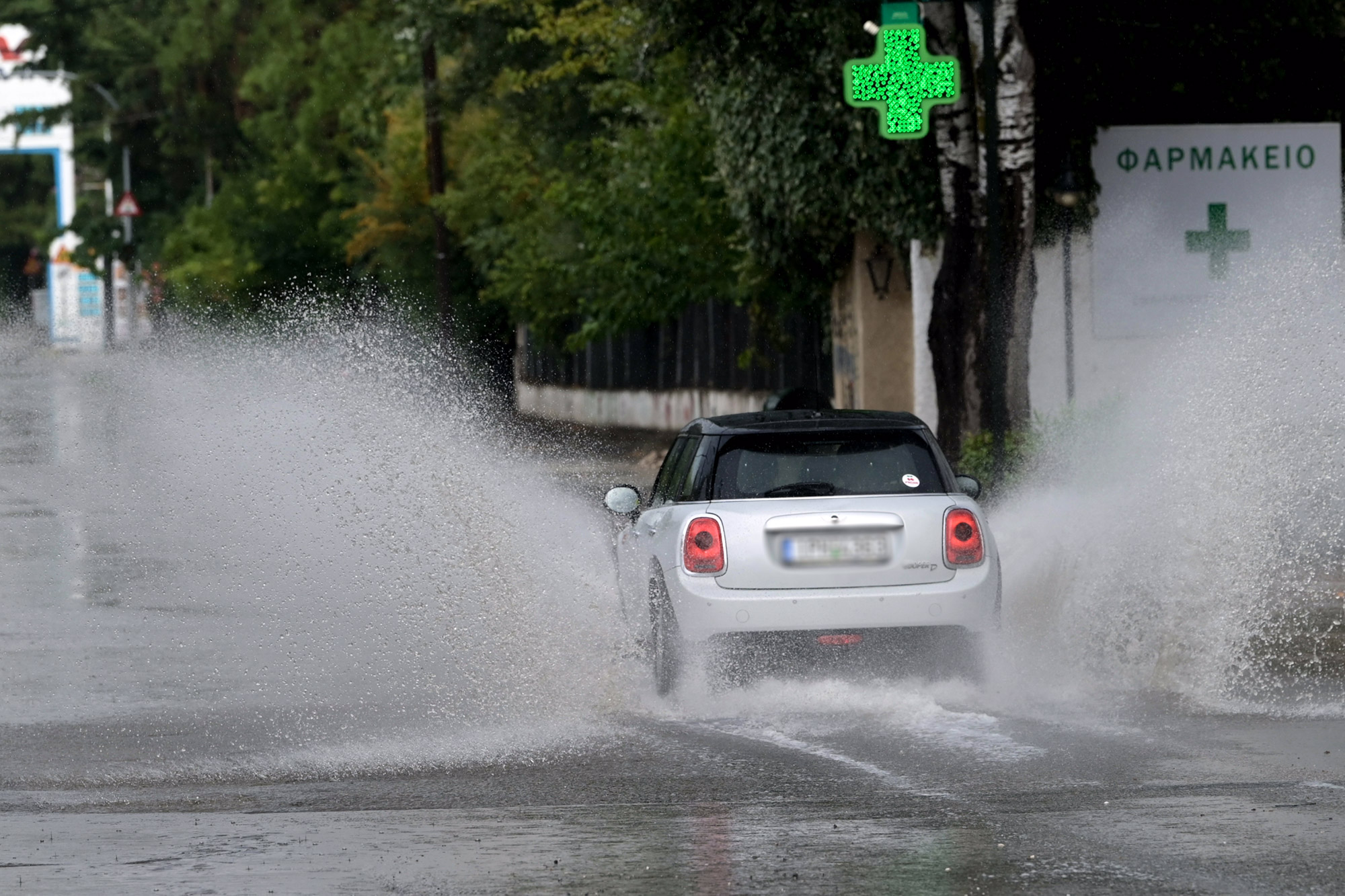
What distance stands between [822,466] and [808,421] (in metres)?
0.24

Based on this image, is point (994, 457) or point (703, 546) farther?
point (994, 457)

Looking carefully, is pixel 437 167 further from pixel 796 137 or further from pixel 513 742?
pixel 513 742

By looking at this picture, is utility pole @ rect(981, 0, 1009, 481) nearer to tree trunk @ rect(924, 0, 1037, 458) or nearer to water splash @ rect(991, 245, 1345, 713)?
tree trunk @ rect(924, 0, 1037, 458)

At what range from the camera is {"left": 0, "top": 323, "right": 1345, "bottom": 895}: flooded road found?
22.6 feet

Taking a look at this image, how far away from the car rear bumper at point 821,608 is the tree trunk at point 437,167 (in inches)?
1103

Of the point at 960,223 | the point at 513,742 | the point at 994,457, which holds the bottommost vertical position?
the point at 513,742

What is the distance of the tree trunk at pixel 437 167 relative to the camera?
38.7m

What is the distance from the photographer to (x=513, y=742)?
9.48 metres

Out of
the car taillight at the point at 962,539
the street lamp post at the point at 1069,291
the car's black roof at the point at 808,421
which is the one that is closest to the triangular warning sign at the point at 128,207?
the street lamp post at the point at 1069,291

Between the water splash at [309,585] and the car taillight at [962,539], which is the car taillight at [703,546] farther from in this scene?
the car taillight at [962,539]

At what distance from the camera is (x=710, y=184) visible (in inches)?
1155

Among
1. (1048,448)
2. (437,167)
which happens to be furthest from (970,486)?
(437,167)

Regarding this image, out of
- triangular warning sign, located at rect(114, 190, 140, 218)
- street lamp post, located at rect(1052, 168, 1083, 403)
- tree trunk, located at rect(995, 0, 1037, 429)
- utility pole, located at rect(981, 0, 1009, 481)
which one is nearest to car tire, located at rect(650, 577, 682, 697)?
utility pole, located at rect(981, 0, 1009, 481)

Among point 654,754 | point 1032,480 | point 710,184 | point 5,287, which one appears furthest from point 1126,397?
point 5,287
